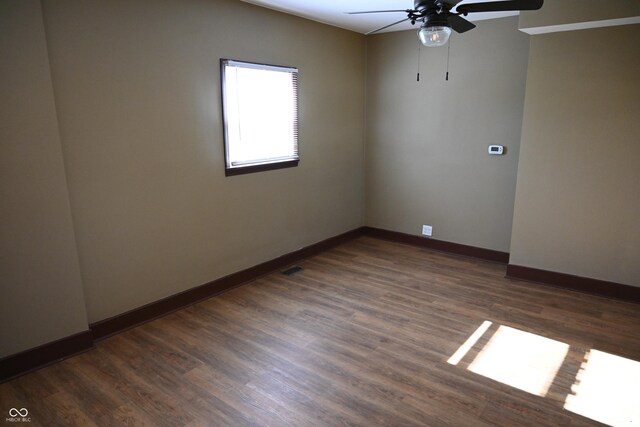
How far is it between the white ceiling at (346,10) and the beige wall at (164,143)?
0.14 m

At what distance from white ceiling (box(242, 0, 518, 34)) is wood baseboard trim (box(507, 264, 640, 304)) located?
8.43 feet

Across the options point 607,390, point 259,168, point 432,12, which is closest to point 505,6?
point 432,12

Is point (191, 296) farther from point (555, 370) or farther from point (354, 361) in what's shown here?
point (555, 370)

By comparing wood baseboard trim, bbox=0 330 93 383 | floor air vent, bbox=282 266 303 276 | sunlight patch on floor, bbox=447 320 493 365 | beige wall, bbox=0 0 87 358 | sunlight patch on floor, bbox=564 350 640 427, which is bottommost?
sunlight patch on floor, bbox=564 350 640 427

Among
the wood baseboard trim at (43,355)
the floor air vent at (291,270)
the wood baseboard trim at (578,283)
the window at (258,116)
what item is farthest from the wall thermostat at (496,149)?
the wood baseboard trim at (43,355)

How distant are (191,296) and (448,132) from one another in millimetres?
3338

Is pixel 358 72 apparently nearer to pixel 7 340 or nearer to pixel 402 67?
pixel 402 67

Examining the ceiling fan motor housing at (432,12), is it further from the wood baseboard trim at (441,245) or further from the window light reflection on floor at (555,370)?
the wood baseboard trim at (441,245)

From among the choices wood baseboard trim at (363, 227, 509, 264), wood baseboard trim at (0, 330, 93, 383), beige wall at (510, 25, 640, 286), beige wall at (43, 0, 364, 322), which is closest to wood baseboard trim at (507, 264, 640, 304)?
beige wall at (510, 25, 640, 286)

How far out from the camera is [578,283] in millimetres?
3854

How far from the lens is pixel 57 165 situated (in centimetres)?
261

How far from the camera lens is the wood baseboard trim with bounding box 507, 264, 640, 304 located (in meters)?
3.64

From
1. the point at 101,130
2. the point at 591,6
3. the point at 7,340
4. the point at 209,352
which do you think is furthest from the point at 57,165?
the point at 591,6

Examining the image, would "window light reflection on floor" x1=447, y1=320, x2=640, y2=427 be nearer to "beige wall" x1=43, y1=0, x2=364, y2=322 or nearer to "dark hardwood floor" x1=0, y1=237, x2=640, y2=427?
"dark hardwood floor" x1=0, y1=237, x2=640, y2=427
